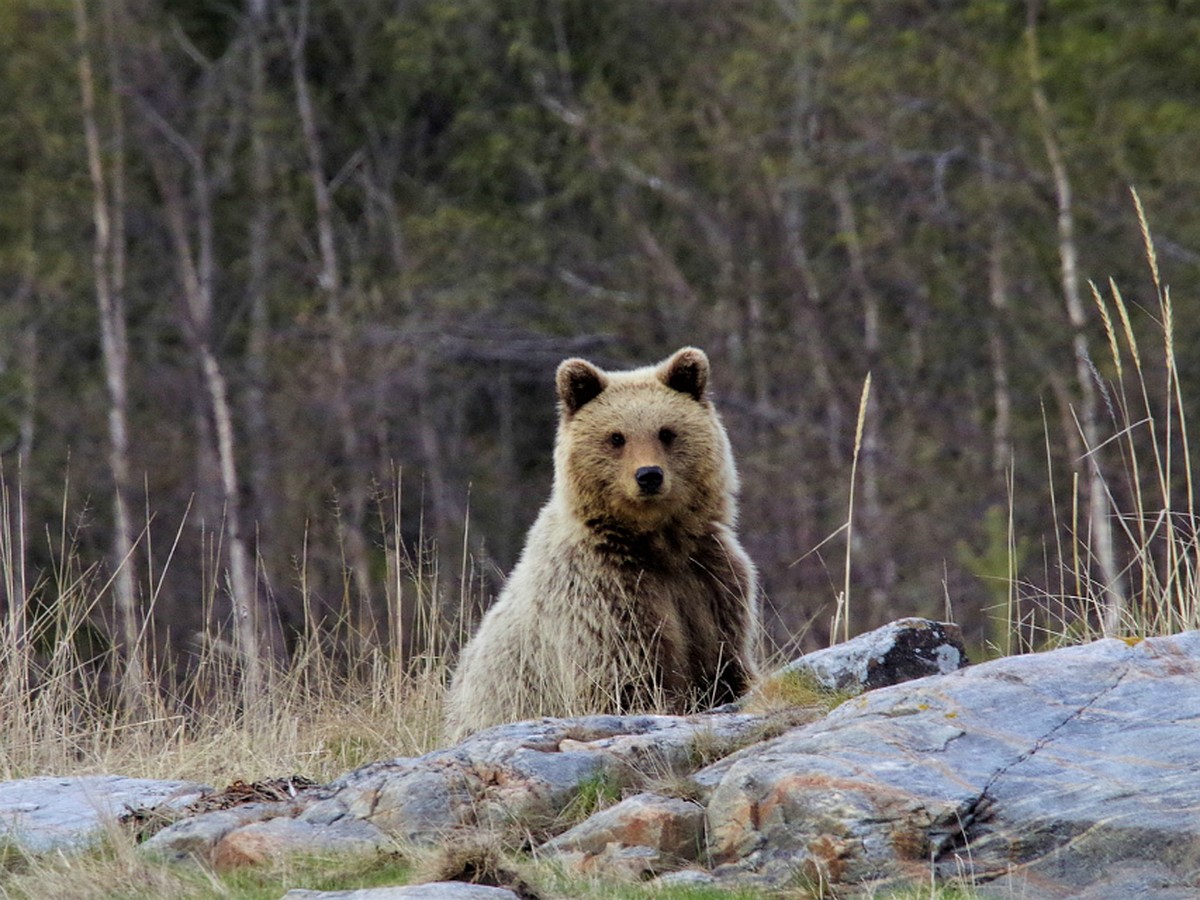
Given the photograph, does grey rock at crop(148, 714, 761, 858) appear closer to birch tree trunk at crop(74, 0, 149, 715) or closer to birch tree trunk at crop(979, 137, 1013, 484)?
birch tree trunk at crop(979, 137, 1013, 484)

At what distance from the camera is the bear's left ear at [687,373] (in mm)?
8625

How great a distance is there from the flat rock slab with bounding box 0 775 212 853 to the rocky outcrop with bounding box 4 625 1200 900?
1.18ft

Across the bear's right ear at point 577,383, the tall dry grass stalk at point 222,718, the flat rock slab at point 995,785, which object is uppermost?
the bear's right ear at point 577,383

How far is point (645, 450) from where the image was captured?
8219mm

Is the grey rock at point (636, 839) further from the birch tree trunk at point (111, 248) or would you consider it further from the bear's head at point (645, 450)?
the birch tree trunk at point (111, 248)

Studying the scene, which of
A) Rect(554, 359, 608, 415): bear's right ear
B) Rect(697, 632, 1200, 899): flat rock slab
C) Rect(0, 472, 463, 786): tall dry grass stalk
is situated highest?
Rect(554, 359, 608, 415): bear's right ear

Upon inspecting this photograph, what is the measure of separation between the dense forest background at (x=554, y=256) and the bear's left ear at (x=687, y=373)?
13.2m

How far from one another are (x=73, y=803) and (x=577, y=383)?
3.06 metres

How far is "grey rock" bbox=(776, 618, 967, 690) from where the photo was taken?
23.1 ft

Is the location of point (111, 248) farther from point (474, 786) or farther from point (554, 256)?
point (474, 786)

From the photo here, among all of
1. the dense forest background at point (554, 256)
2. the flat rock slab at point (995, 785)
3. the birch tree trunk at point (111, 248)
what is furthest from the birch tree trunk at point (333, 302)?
the flat rock slab at point (995, 785)

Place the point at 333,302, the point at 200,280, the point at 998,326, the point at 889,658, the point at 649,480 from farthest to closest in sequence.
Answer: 1. the point at 200,280
2. the point at 333,302
3. the point at 998,326
4. the point at 649,480
5. the point at 889,658

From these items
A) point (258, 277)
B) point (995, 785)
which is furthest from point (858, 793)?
point (258, 277)

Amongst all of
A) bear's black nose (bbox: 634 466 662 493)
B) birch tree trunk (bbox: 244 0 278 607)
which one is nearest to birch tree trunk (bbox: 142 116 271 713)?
birch tree trunk (bbox: 244 0 278 607)
